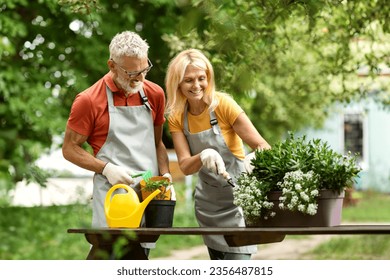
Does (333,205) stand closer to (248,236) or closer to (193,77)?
(248,236)

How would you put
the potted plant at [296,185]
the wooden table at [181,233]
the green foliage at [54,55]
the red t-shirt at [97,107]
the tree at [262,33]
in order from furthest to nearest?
the green foliage at [54,55], the tree at [262,33], the red t-shirt at [97,107], the potted plant at [296,185], the wooden table at [181,233]

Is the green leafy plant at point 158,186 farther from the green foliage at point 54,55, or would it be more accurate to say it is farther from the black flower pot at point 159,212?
the green foliage at point 54,55

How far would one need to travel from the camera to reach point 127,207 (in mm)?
3156

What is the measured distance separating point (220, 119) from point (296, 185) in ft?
2.05

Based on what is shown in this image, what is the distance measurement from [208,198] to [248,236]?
0.54 metres

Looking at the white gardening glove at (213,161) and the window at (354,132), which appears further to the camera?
the window at (354,132)

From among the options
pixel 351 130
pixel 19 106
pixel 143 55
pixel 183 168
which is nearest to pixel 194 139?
pixel 183 168

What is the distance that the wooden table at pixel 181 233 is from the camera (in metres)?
2.82

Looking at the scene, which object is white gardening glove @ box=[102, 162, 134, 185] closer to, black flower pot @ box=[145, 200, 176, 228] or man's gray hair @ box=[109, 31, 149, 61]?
black flower pot @ box=[145, 200, 176, 228]

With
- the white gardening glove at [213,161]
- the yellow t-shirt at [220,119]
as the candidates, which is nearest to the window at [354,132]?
the yellow t-shirt at [220,119]

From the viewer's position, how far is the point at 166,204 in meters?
3.22

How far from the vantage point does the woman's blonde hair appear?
3.27 meters

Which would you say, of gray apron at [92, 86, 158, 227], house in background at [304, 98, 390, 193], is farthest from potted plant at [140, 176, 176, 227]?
house in background at [304, 98, 390, 193]

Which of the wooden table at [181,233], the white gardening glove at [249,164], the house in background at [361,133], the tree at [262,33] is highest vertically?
the house in background at [361,133]
